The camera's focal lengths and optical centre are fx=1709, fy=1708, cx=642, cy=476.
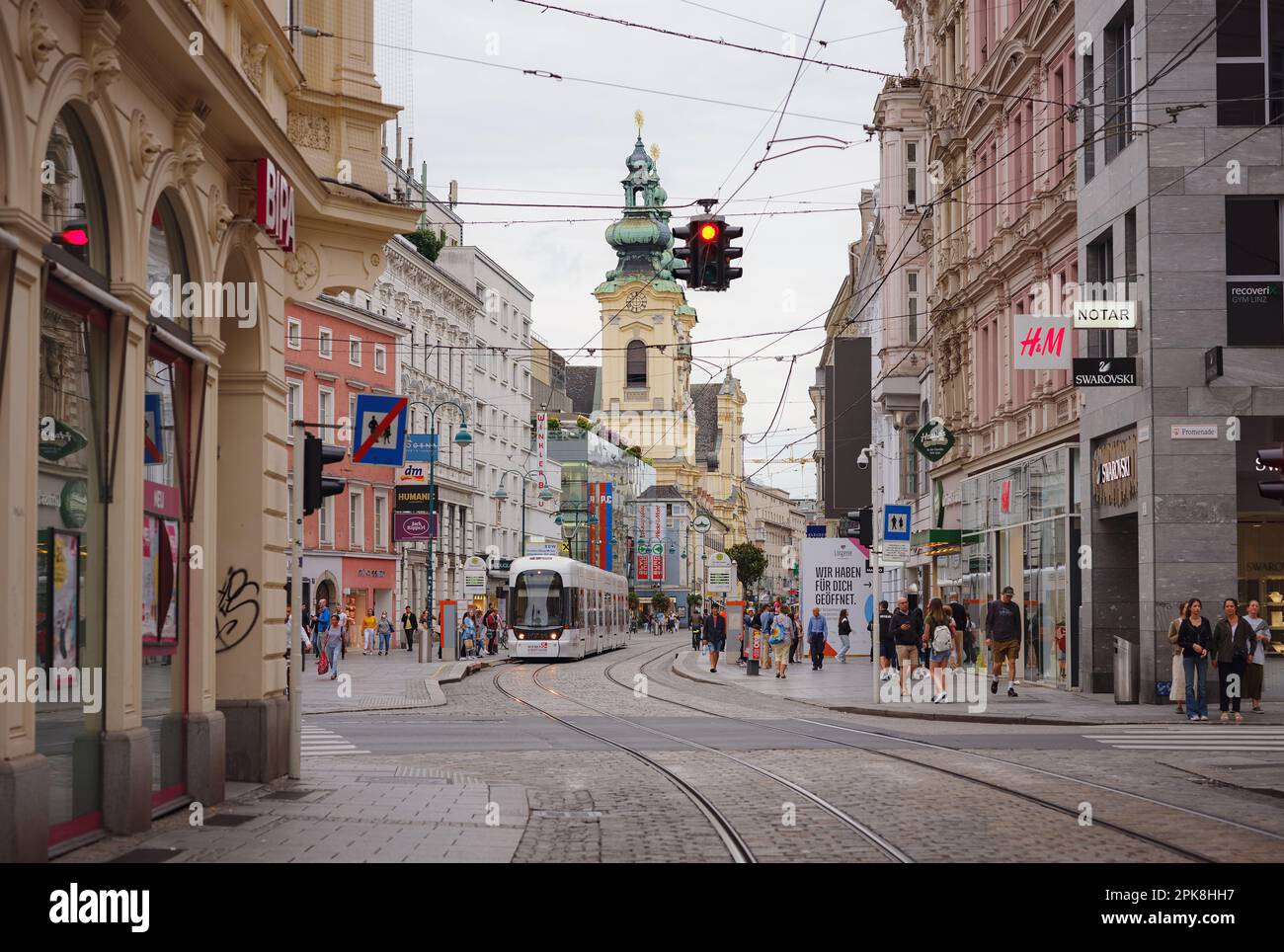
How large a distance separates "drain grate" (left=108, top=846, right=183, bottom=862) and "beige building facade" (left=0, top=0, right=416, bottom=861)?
391 mm

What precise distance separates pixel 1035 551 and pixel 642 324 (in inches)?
4541

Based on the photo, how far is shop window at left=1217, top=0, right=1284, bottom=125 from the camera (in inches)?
1049

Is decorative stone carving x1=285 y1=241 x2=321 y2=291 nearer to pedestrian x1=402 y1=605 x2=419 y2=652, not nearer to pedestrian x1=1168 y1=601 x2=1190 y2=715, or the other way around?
pedestrian x1=1168 y1=601 x2=1190 y2=715

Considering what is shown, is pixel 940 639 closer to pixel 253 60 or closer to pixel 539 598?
pixel 253 60

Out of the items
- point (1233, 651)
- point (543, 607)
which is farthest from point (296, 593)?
point (543, 607)

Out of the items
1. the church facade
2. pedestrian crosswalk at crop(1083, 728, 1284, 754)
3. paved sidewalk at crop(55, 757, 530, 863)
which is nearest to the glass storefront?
pedestrian crosswalk at crop(1083, 728, 1284, 754)

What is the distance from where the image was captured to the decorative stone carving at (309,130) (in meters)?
17.6

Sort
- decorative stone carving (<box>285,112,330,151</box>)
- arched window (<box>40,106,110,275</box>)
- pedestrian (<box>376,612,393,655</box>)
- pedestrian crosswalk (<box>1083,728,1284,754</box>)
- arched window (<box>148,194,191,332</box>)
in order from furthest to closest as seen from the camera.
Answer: pedestrian (<box>376,612,393,655</box>), pedestrian crosswalk (<box>1083,728,1284,754</box>), decorative stone carving (<box>285,112,330,151</box>), arched window (<box>148,194,191,332</box>), arched window (<box>40,106,110,275</box>)

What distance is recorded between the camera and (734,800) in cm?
1469

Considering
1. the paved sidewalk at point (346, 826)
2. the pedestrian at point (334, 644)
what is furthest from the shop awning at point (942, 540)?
the paved sidewalk at point (346, 826)

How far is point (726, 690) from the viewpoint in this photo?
37.1 metres

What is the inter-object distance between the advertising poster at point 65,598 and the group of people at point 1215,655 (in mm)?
17318
